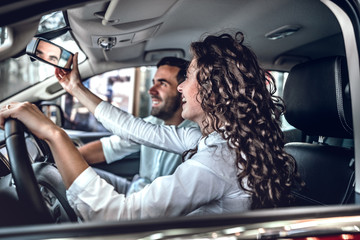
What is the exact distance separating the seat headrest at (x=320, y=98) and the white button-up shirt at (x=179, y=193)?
478mm

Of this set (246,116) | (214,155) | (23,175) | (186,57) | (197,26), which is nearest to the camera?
(23,175)

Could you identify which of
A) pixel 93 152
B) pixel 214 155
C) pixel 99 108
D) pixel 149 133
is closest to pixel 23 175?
pixel 214 155

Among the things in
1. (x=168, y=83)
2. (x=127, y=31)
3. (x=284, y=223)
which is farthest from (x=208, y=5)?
(x=284, y=223)

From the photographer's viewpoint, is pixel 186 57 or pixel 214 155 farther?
pixel 186 57

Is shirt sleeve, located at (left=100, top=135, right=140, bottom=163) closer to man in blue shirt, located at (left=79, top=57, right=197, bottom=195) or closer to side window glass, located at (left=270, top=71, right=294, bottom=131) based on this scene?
man in blue shirt, located at (left=79, top=57, right=197, bottom=195)

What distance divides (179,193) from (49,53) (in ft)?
2.88

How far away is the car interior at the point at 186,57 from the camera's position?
90 cm

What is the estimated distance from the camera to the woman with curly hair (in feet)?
3.79

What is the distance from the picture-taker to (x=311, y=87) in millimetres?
1637

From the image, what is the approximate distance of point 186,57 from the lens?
2633 millimetres

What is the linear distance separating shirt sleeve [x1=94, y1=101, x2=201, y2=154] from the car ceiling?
0.44 metres

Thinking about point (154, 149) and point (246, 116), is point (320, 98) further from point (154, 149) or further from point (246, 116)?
point (154, 149)

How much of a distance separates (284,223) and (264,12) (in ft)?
3.89

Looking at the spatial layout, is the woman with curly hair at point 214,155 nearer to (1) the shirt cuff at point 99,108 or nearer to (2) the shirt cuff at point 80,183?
(2) the shirt cuff at point 80,183
